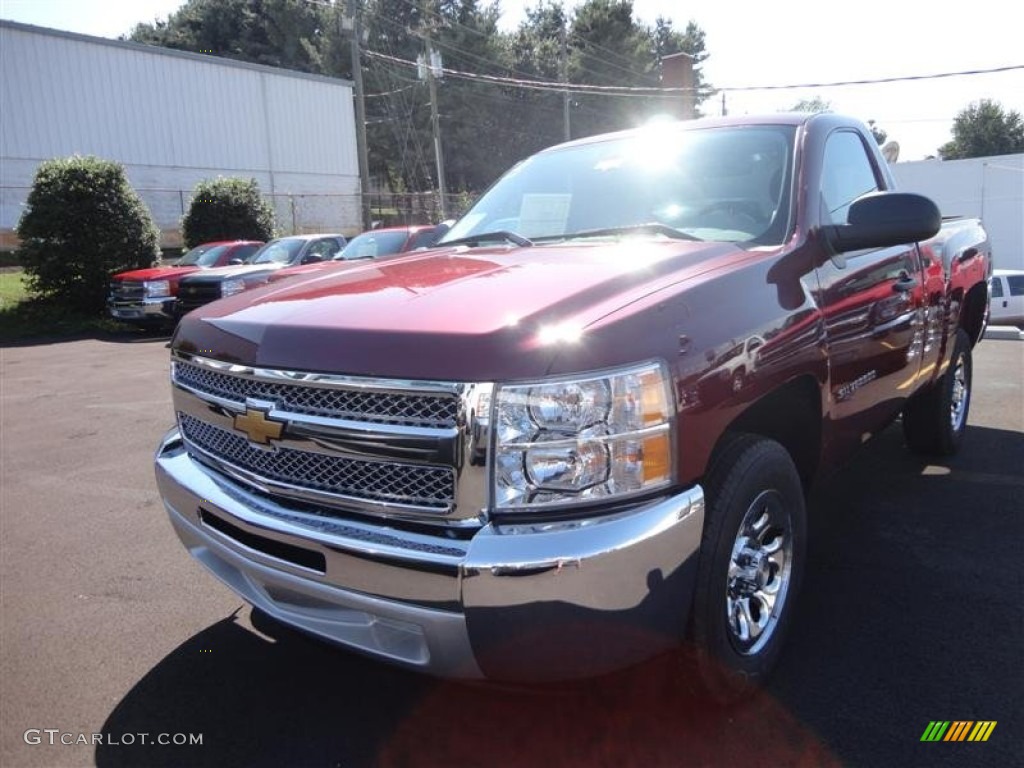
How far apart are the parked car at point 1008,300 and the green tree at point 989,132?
42.5m

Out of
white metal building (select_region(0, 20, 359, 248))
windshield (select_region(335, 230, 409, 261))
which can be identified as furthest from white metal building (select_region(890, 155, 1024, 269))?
white metal building (select_region(0, 20, 359, 248))

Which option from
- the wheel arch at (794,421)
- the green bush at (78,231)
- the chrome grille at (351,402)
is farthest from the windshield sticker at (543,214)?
the green bush at (78,231)

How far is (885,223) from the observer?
9.11 feet

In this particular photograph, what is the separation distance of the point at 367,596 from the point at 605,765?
0.90 m

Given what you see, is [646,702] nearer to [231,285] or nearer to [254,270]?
[231,285]

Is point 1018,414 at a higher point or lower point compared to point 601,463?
lower

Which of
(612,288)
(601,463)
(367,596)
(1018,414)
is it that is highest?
(612,288)

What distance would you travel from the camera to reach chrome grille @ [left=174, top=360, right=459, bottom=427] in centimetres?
194

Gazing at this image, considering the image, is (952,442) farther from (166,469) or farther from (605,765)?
(166,469)

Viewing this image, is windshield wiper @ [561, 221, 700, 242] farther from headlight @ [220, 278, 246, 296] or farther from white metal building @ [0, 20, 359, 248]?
white metal building @ [0, 20, 359, 248]

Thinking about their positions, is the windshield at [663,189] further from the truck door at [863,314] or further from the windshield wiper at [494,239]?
the truck door at [863,314]

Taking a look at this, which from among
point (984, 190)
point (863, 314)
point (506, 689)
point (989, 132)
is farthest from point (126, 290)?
point (989, 132)

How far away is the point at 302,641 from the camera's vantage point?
3.07 m

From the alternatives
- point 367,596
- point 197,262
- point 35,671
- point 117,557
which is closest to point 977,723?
point 367,596
